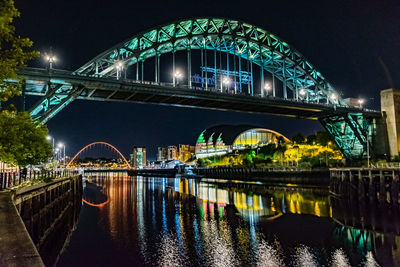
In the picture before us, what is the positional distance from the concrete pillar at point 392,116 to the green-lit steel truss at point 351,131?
9.63 feet

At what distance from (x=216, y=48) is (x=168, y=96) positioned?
1554 cm

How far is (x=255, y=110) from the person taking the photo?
188 ft

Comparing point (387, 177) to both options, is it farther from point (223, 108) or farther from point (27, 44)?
point (27, 44)

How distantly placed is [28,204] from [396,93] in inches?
2342

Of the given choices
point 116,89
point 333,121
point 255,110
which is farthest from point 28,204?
point 333,121

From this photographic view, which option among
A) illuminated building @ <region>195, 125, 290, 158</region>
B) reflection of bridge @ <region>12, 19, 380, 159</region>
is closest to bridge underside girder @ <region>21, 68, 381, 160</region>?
reflection of bridge @ <region>12, 19, 380, 159</region>

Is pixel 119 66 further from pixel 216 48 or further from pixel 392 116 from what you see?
pixel 392 116

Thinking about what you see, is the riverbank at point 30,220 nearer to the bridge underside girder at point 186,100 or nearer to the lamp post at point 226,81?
the bridge underside girder at point 186,100

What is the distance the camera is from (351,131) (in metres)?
60.9

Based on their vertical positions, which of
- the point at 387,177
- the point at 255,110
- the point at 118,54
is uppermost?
the point at 118,54

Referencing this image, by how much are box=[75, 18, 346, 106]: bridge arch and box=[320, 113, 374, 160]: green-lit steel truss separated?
4521 mm

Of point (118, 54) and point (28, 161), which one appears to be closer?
point (28, 161)

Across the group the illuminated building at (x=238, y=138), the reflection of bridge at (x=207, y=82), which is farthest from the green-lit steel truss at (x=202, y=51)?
the illuminated building at (x=238, y=138)

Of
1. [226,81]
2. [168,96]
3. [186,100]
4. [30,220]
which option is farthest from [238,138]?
[30,220]
